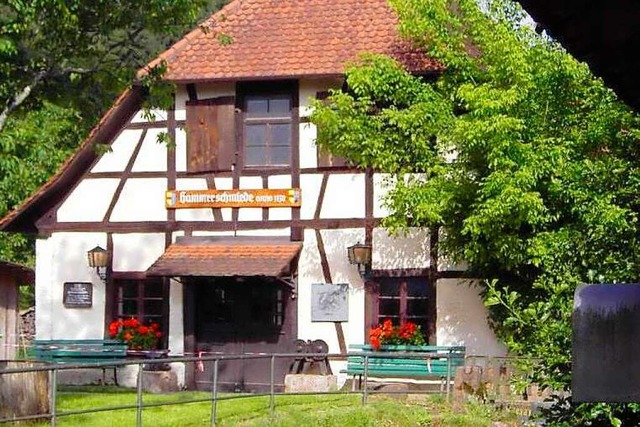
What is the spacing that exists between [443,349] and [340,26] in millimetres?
6011

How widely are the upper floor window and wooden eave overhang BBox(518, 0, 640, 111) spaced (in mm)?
18954

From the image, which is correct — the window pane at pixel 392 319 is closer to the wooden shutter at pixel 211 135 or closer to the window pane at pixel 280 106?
the wooden shutter at pixel 211 135

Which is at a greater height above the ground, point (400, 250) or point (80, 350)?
point (400, 250)

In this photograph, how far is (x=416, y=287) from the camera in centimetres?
2106

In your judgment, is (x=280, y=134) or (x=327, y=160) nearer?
(x=327, y=160)

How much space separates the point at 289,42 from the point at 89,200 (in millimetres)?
4434

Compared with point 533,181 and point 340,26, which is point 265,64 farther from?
point 533,181

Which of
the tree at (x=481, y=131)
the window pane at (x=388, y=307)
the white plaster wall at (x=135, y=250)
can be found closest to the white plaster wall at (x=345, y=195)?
the tree at (x=481, y=131)

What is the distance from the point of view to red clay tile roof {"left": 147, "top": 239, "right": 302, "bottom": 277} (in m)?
20.7

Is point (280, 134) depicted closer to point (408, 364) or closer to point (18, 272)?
point (408, 364)

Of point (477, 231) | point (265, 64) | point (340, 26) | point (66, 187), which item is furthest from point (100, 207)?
point (477, 231)

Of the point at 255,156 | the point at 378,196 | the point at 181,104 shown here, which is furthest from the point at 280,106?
the point at 378,196

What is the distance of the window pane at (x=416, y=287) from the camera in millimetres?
21016

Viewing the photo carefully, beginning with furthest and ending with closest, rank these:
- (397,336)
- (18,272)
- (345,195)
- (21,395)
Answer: (18,272) → (345,195) → (397,336) → (21,395)
